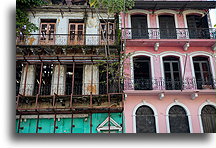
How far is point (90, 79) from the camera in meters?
6.17

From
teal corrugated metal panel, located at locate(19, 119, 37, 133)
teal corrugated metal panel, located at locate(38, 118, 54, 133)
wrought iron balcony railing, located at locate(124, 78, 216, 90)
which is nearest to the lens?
teal corrugated metal panel, located at locate(19, 119, 37, 133)

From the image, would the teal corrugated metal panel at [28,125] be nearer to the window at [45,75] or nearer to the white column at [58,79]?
the white column at [58,79]

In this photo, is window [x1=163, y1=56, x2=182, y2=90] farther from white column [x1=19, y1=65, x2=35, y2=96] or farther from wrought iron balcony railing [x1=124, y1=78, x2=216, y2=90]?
white column [x1=19, y1=65, x2=35, y2=96]

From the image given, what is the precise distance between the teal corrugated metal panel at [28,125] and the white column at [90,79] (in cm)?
140

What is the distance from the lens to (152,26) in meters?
6.60

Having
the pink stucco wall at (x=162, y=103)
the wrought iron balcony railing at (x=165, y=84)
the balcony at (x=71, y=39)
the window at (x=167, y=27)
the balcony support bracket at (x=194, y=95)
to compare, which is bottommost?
the pink stucco wall at (x=162, y=103)

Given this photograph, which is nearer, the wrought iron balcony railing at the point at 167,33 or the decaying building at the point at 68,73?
the decaying building at the point at 68,73

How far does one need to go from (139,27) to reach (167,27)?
808 millimetres

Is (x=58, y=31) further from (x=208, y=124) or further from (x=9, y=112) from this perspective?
(x=208, y=124)

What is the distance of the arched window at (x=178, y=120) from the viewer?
183 inches

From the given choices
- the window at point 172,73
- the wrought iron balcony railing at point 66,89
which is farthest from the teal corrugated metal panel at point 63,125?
the window at point 172,73

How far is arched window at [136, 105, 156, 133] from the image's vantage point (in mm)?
5121

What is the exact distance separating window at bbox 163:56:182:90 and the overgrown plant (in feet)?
11.8

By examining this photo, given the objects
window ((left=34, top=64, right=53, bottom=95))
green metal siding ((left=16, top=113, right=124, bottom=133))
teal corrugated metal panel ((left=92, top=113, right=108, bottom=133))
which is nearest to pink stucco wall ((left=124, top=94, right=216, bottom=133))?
green metal siding ((left=16, top=113, right=124, bottom=133))
